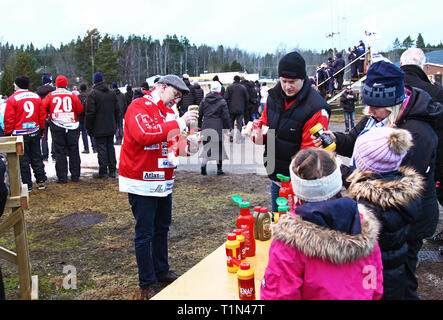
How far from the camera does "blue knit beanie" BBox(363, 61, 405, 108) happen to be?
2.91m

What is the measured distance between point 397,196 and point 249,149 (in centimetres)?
1039

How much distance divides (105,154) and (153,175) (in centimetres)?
584

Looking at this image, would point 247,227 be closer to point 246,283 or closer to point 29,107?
point 246,283

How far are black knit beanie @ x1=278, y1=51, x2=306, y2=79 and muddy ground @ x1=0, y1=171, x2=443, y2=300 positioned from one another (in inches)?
99.1

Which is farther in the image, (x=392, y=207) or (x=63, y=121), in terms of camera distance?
(x=63, y=121)

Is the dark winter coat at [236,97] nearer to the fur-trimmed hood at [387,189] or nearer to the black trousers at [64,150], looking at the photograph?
the black trousers at [64,150]

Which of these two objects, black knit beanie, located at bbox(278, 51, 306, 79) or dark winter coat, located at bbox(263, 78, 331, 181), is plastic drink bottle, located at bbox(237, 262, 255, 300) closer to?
dark winter coat, located at bbox(263, 78, 331, 181)

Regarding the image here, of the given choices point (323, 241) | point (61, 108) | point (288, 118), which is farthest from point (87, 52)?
point (323, 241)

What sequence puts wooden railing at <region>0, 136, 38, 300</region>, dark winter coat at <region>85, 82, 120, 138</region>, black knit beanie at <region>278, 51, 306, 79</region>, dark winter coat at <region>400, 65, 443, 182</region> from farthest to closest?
dark winter coat at <region>85, 82, 120, 138</region> → dark winter coat at <region>400, 65, 443, 182</region> → black knit beanie at <region>278, 51, 306, 79</region> → wooden railing at <region>0, 136, 38, 300</region>

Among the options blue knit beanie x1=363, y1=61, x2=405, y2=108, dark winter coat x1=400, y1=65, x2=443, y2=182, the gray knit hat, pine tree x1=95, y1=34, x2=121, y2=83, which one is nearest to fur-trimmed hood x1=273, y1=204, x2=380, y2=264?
blue knit beanie x1=363, y1=61, x2=405, y2=108

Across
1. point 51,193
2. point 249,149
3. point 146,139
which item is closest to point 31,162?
point 51,193

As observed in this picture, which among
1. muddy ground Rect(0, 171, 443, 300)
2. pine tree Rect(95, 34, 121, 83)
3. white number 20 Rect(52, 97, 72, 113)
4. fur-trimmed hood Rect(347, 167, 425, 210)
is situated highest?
pine tree Rect(95, 34, 121, 83)

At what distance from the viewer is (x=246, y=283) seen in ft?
7.47

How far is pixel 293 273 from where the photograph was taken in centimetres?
176
